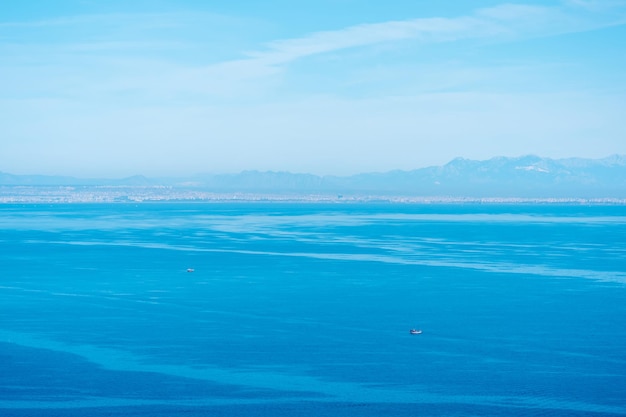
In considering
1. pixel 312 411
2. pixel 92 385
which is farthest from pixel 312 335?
pixel 92 385

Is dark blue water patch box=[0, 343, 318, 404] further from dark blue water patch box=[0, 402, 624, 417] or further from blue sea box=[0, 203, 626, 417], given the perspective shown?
dark blue water patch box=[0, 402, 624, 417]

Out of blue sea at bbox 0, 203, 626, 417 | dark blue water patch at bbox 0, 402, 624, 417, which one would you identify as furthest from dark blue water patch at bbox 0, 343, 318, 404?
dark blue water patch at bbox 0, 402, 624, 417

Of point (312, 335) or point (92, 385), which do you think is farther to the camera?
point (312, 335)

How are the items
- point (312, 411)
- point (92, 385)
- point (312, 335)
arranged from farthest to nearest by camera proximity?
point (312, 335)
point (92, 385)
point (312, 411)

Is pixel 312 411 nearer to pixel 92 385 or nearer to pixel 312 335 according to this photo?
pixel 92 385

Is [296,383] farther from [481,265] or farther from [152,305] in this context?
[481,265]

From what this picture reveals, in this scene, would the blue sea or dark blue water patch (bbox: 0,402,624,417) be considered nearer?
dark blue water patch (bbox: 0,402,624,417)

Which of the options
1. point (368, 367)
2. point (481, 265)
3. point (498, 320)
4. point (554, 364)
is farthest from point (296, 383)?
point (481, 265)

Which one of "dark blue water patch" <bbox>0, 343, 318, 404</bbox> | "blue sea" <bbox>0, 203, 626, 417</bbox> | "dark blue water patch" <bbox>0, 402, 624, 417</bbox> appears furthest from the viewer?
"dark blue water patch" <bbox>0, 343, 318, 404</bbox>
